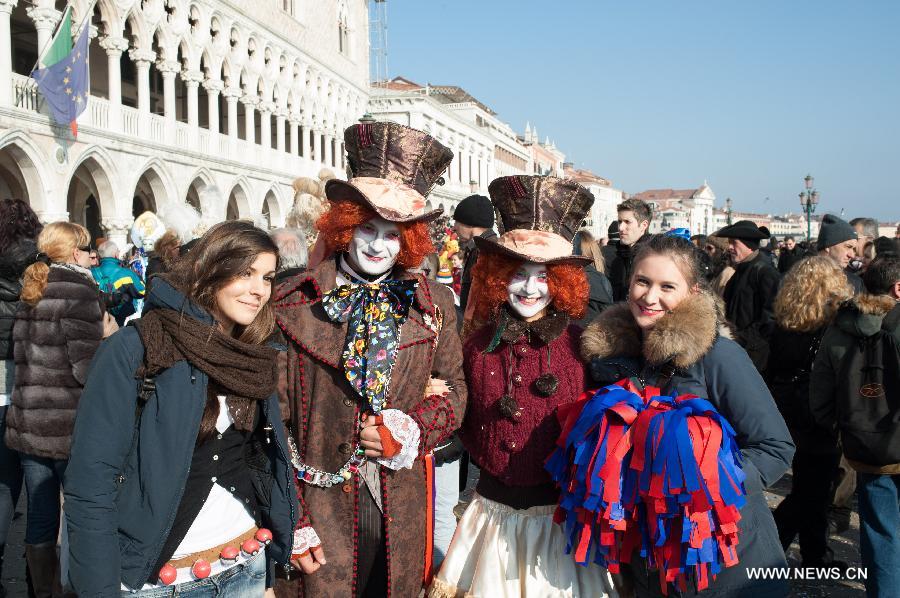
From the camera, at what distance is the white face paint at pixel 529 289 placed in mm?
2580

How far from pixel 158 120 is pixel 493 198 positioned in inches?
721

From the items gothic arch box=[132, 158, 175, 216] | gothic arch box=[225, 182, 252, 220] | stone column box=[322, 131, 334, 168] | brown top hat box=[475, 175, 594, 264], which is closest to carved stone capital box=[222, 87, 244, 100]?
Result: gothic arch box=[225, 182, 252, 220]

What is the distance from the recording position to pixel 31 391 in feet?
11.1

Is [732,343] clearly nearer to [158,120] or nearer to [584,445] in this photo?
[584,445]

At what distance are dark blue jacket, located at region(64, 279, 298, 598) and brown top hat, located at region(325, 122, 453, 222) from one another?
0.75 meters

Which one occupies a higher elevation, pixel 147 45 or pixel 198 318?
pixel 147 45

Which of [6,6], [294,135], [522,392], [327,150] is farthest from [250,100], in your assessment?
[522,392]

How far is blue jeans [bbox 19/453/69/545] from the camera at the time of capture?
3.37 meters

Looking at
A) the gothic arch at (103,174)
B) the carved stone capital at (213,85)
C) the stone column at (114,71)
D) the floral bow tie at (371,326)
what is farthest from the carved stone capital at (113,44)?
the floral bow tie at (371,326)

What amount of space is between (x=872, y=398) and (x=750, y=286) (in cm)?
237

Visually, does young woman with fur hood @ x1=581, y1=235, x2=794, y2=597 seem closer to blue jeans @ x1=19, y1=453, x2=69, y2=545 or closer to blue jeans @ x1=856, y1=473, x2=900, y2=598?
blue jeans @ x1=856, y1=473, x2=900, y2=598

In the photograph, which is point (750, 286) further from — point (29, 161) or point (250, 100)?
point (250, 100)

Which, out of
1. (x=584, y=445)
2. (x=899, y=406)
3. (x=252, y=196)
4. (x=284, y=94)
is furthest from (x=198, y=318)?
(x=284, y=94)
